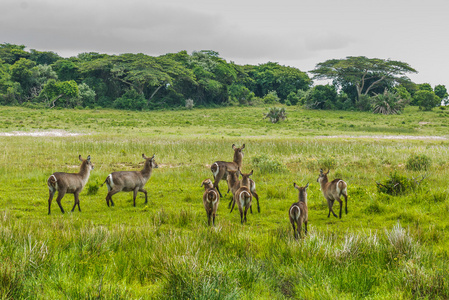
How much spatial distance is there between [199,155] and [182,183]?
5.01 m

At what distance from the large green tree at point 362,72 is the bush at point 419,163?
4454 cm

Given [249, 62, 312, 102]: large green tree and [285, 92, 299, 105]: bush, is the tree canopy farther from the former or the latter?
[285, 92, 299, 105]: bush

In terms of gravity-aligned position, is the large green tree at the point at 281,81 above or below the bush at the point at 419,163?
above

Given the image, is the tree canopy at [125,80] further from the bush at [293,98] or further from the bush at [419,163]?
the bush at [419,163]

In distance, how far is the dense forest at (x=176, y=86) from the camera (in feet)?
171

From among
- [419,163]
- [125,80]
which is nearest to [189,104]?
[125,80]

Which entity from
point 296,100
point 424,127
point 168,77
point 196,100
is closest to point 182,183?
point 424,127

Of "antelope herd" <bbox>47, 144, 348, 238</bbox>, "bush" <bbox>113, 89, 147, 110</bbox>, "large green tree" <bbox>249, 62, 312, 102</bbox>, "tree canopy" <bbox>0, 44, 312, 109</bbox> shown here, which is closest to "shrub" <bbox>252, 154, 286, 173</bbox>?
"antelope herd" <bbox>47, 144, 348, 238</bbox>

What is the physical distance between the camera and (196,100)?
64125mm

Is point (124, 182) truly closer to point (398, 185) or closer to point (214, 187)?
point (214, 187)

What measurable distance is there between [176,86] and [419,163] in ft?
172

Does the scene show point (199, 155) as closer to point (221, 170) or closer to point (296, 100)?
point (221, 170)

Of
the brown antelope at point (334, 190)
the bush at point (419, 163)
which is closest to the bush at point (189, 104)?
the bush at point (419, 163)

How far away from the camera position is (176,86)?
204 ft
